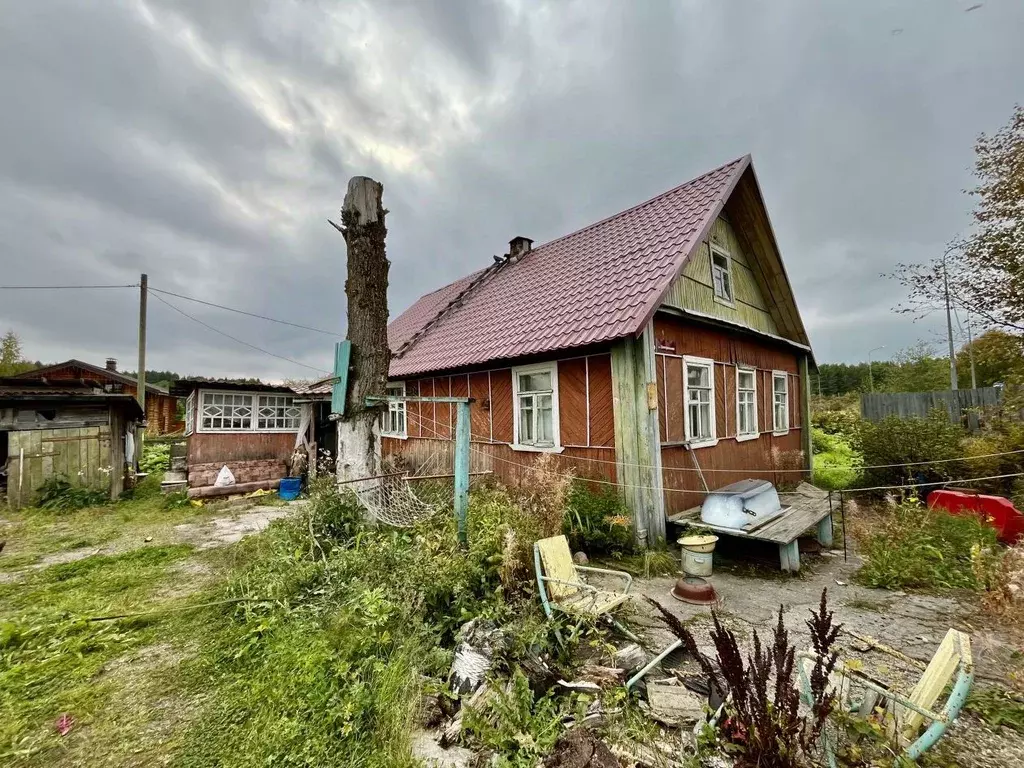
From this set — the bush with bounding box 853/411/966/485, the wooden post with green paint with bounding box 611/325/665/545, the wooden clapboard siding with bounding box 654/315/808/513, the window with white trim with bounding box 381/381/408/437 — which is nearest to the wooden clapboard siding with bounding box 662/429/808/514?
the wooden clapboard siding with bounding box 654/315/808/513

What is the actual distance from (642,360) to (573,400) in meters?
1.31

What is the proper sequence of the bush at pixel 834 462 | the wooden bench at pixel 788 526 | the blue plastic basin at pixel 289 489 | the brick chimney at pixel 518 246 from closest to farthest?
the wooden bench at pixel 788 526 < the bush at pixel 834 462 < the blue plastic basin at pixel 289 489 < the brick chimney at pixel 518 246

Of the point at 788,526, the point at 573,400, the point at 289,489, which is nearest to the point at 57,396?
the point at 289,489

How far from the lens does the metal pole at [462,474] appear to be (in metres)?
4.70

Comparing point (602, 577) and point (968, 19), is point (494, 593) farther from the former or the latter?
point (968, 19)

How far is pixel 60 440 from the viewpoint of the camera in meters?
8.98

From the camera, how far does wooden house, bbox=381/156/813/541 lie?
595cm

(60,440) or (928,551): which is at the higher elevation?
(60,440)

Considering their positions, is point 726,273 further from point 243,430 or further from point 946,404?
point 243,430

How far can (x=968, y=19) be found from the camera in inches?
222

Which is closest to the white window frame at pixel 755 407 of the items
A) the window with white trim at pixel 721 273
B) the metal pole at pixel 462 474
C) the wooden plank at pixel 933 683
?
the window with white trim at pixel 721 273

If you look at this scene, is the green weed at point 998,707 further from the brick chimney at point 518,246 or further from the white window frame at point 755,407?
the brick chimney at point 518,246

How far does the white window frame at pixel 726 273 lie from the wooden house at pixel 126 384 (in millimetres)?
21581

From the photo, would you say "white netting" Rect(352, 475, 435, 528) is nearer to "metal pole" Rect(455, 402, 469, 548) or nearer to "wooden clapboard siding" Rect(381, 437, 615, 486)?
"metal pole" Rect(455, 402, 469, 548)
